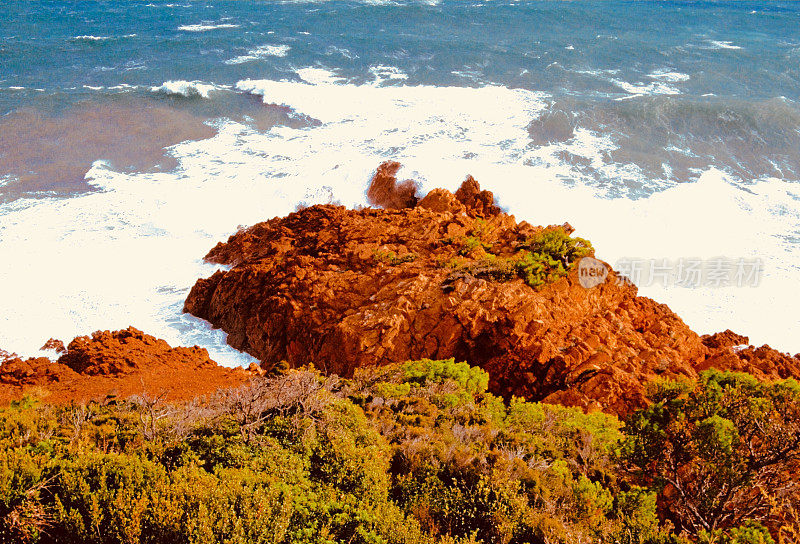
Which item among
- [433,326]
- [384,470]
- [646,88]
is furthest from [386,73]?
[384,470]

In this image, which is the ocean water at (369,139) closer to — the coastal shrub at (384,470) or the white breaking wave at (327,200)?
the white breaking wave at (327,200)

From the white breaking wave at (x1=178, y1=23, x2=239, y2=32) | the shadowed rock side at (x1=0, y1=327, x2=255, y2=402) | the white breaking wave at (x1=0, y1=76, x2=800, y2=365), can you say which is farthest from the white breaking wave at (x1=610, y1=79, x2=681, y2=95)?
the white breaking wave at (x1=178, y1=23, x2=239, y2=32)

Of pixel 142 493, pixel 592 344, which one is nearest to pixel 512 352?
pixel 592 344

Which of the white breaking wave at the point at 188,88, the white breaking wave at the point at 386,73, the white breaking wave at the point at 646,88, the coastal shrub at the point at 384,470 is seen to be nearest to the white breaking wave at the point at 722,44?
the white breaking wave at the point at 646,88

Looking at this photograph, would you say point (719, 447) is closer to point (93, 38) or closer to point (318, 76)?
point (318, 76)

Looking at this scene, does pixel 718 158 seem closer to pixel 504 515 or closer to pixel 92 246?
pixel 504 515
